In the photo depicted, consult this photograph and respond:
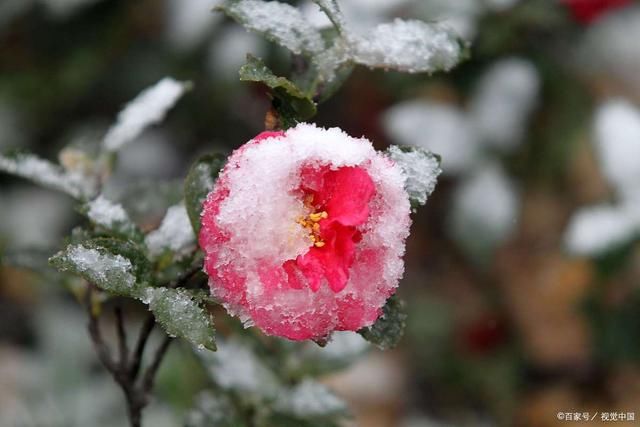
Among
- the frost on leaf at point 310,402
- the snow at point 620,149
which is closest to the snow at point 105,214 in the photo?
the frost on leaf at point 310,402

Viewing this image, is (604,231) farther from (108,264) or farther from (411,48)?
(108,264)

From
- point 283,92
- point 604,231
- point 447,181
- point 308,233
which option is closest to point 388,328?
point 308,233

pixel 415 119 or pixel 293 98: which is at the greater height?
pixel 415 119

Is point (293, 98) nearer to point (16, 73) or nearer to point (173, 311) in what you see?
point (173, 311)

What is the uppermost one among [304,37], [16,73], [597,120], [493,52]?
[16,73]

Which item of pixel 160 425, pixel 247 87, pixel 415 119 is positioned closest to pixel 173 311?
pixel 160 425

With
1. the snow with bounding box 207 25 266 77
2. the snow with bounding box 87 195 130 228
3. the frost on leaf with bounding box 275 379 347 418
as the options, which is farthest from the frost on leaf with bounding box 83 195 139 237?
the snow with bounding box 207 25 266 77

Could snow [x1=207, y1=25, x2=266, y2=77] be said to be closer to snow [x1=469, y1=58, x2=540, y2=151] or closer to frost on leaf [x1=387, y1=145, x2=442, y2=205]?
snow [x1=469, y1=58, x2=540, y2=151]
